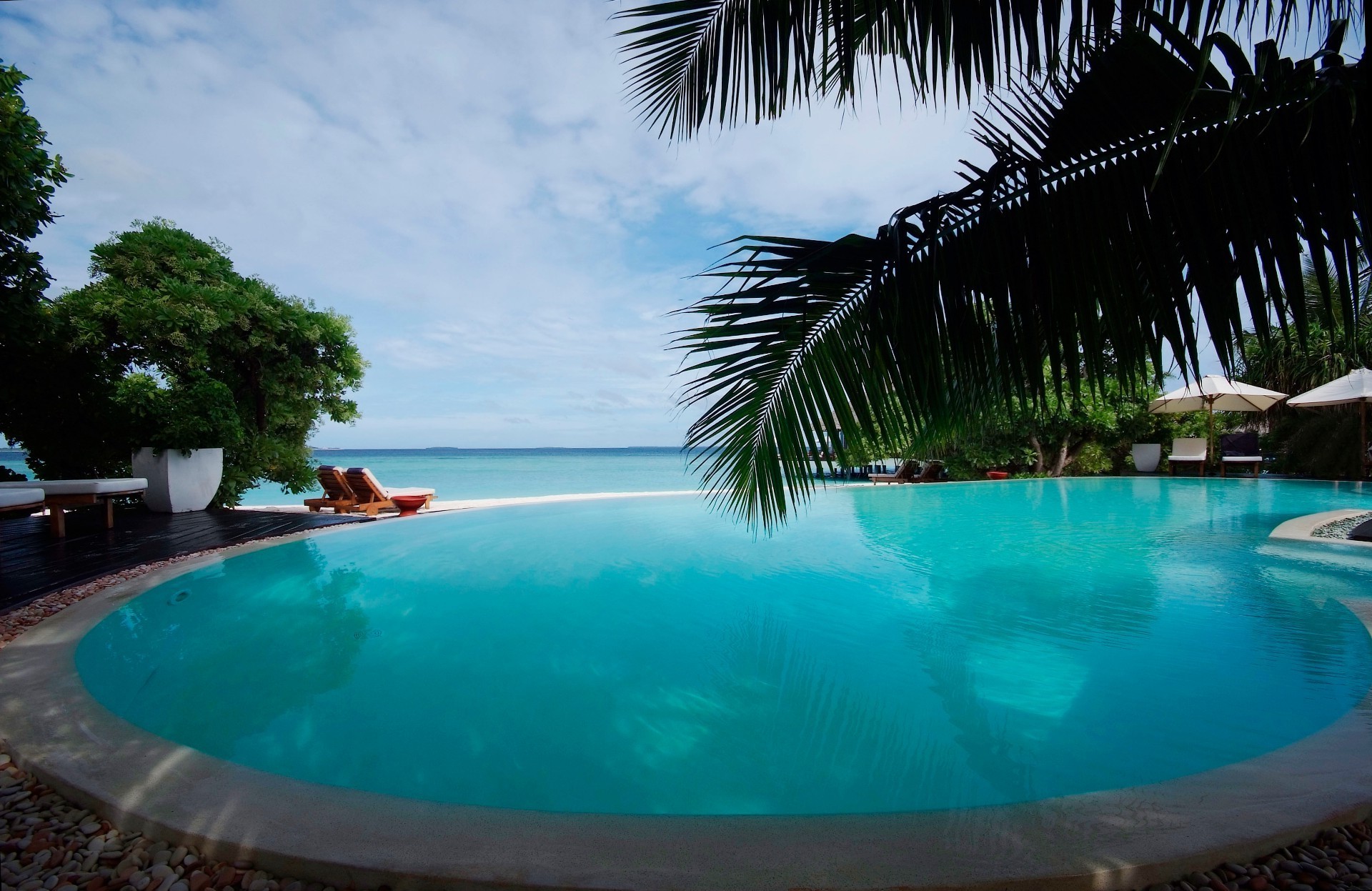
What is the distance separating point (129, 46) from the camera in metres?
6.45

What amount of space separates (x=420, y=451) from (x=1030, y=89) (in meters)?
102

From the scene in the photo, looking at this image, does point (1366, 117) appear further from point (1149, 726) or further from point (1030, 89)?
point (1149, 726)

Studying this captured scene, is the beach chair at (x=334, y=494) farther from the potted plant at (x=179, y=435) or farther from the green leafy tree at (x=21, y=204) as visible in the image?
the green leafy tree at (x=21, y=204)

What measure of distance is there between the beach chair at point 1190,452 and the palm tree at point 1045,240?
1704cm

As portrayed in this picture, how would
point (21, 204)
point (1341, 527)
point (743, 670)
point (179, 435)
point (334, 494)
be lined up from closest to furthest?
point (743, 670), point (21, 204), point (1341, 527), point (179, 435), point (334, 494)

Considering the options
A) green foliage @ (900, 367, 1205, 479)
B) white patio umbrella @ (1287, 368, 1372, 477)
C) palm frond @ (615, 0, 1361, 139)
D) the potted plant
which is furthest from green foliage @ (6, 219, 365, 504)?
white patio umbrella @ (1287, 368, 1372, 477)

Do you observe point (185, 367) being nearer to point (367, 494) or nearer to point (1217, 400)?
point (367, 494)

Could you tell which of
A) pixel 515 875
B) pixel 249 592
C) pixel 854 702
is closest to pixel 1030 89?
pixel 515 875

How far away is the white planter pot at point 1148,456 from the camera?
16062 mm

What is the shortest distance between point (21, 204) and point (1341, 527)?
13.2 meters

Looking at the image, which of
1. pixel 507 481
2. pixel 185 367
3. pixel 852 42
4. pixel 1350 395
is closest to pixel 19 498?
pixel 185 367

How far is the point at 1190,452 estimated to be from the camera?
15.1 metres

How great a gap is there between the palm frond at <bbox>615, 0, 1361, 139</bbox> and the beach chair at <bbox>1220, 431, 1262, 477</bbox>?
56.6 feet

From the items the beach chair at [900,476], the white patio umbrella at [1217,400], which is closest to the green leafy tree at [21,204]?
the beach chair at [900,476]
